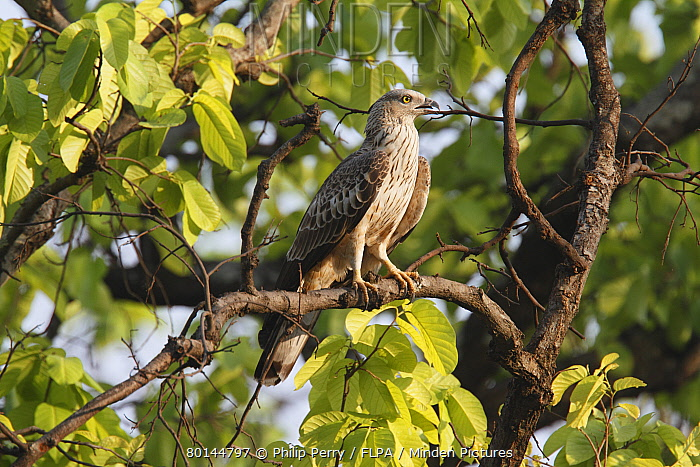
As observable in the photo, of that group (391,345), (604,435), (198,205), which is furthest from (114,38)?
(604,435)

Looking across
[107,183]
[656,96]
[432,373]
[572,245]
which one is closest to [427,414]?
[432,373]

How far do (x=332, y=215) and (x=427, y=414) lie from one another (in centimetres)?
155

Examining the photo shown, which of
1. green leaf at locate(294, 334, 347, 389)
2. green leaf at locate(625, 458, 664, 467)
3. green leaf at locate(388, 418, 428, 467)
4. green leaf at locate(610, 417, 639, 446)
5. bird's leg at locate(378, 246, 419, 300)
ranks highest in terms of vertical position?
bird's leg at locate(378, 246, 419, 300)

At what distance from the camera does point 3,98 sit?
266 cm

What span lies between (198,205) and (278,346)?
89 cm

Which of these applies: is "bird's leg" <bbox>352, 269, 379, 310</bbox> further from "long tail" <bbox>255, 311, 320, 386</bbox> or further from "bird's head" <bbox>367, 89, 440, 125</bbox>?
"bird's head" <bbox>367, 89, 440, 125</bbox>

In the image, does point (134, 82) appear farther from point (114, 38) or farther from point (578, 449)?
point (578, 449)

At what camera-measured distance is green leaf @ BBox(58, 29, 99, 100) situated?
259 centimetres

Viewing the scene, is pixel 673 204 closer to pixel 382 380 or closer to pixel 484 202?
pixel 484 202

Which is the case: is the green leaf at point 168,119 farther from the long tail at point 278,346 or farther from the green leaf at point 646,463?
the green leaf at point 646,463

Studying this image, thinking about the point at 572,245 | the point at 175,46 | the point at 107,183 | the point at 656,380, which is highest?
the point at 175,46

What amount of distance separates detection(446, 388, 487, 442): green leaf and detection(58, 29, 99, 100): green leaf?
1912 millimetres

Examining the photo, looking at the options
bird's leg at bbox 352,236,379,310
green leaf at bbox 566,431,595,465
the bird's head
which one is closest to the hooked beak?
the bird's head

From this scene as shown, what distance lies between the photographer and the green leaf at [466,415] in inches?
109
